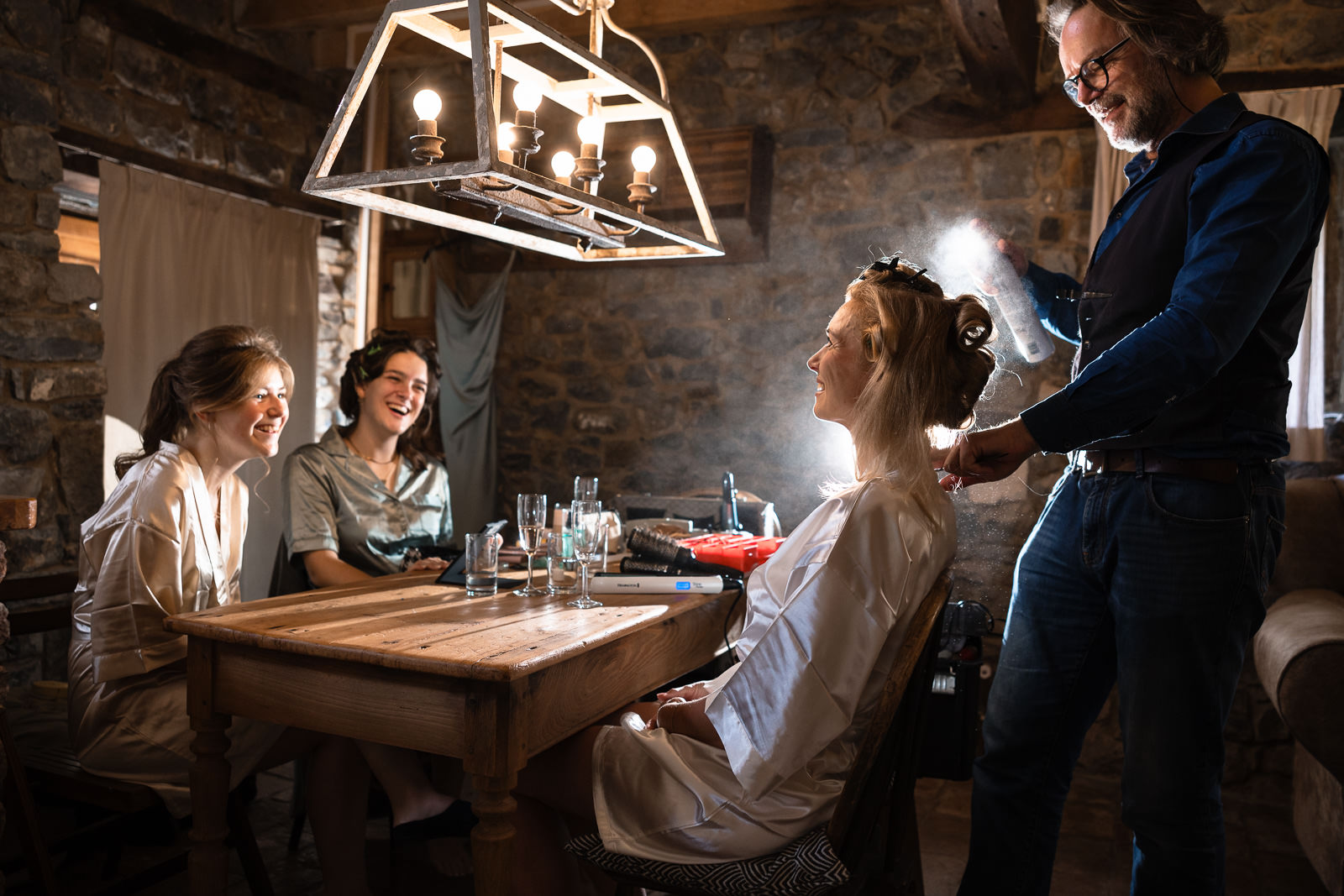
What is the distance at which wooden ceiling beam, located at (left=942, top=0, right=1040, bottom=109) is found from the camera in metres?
3.07

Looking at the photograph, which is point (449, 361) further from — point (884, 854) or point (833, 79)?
point (884, 854)

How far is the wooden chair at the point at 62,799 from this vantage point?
1845 mm

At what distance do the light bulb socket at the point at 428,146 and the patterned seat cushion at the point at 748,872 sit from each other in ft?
4.23

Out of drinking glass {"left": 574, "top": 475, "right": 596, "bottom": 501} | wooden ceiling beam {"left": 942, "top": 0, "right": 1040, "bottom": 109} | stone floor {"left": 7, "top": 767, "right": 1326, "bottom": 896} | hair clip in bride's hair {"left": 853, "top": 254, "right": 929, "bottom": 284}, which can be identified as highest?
wooden ceiling beam {"left": 942, "top": 0, "right": 1040, "bottom": 109}

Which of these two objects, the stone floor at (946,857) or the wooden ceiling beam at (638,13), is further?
the wooden ceiling beam at (638,13)

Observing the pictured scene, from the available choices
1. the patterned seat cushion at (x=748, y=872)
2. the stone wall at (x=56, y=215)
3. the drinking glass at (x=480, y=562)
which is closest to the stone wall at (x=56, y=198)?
the stone wall at (x=56, y=215)

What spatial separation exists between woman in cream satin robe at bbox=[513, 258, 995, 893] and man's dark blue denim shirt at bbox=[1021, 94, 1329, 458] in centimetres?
25

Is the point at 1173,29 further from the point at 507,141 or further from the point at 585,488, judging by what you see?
the point at 585,488

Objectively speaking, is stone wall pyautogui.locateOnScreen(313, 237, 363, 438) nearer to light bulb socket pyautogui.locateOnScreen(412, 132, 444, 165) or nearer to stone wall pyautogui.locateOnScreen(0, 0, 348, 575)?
stone wall pyautogui.locateOnScreen(0, 0, 348, 575)

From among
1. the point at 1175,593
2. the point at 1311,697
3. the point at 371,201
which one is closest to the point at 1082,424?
the point at 1175,593

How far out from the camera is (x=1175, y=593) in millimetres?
1419

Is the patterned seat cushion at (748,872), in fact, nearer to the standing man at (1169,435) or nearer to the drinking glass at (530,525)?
the standing man at (1169,435)

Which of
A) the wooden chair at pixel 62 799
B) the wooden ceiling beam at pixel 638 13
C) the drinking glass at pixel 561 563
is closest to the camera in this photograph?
the wooden chair at pixel 62 799

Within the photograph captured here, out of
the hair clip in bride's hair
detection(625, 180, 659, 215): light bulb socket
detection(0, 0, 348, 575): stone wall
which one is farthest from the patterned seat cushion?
detection(0, 0, 348, 575): stone wall
